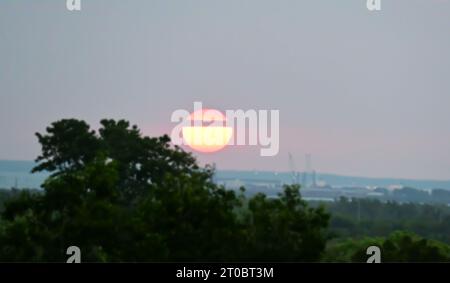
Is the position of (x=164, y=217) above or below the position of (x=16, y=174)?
below

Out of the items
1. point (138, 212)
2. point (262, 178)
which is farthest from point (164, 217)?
point (262, 178)

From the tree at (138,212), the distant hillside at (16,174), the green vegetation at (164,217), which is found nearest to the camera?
the distant hillside at (16,174)

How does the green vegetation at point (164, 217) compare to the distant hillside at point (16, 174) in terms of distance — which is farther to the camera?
the green vegetation at point (164, 217)

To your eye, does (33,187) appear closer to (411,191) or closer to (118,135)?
(118,135)

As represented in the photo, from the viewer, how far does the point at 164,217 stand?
424 inches

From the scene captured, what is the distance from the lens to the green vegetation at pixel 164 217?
29.1ft

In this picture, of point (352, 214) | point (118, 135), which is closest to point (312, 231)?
point (352, 214)

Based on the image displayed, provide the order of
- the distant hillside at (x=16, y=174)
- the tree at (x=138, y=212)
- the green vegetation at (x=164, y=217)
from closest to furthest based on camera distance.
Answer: the distant hillside at (x=16, y=174) → the green vegetation at (x=164, y=217) → the tree at (x=138, y=212)

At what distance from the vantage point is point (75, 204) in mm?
10656

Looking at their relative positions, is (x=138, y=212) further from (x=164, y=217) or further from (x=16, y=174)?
→ (x=16, y=174)
